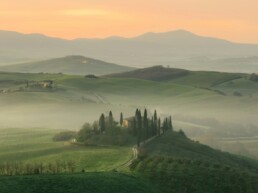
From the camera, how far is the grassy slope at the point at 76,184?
7394cm

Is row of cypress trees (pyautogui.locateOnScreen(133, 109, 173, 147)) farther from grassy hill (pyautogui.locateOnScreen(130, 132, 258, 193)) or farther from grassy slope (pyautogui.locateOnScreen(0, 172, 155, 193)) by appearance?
grassy slope (pyautogui.locateOnScreen(0, 172, 155, 193))

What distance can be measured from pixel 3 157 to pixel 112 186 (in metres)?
50.6

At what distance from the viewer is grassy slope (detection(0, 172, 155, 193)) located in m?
73.9

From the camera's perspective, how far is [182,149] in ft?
431

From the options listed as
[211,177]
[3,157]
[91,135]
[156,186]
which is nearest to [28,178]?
[156,186]

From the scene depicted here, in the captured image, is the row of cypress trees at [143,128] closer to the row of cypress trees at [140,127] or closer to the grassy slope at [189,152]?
the row of cypress trees at [140,127]

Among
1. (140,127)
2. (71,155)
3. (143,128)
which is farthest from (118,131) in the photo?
(71,155)

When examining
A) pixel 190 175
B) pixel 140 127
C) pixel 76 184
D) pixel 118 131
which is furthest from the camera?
pixel 140 127

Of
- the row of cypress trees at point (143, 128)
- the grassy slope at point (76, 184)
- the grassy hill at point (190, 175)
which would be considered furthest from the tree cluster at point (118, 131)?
the grassy slope at point (76, 184)

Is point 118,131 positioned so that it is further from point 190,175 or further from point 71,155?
point 190,175

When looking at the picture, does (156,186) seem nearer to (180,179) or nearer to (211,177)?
(180,179)

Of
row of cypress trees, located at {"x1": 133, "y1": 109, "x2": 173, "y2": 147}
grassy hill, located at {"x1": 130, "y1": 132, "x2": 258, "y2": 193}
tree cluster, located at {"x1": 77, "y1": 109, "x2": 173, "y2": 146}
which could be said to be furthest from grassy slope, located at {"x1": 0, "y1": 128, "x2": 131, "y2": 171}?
row of cypress trees, located at {"x1": 133, "y1": 109, "x2": 173, "y2": 147}

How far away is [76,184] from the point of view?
78688 mm

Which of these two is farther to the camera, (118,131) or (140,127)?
(140,127)
